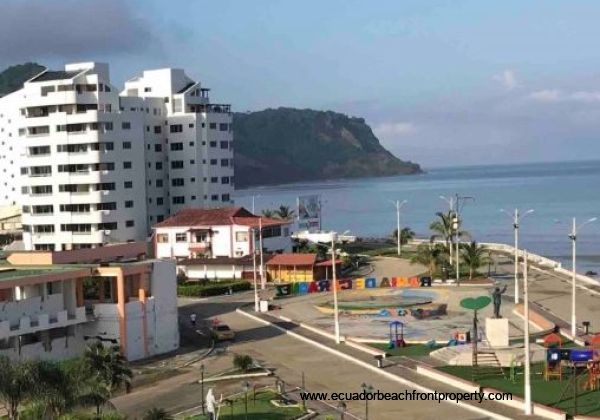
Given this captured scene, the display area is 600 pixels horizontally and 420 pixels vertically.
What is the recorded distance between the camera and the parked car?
171 ft

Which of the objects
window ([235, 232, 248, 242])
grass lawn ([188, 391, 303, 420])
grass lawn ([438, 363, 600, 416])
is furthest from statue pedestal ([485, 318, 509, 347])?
window ([235, 232, 248, 242])

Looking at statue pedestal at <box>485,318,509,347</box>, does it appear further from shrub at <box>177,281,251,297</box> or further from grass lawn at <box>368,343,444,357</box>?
shrub at <box>177,281,251,297</box>

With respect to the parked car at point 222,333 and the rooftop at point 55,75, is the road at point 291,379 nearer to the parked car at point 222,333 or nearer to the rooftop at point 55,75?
the parked car at point 222,333

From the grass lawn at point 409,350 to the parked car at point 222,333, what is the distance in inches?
346

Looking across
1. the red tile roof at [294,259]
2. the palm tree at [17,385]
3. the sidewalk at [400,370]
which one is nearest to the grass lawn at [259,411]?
the sidewalk at [400,370]

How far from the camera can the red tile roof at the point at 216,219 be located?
3413 inches

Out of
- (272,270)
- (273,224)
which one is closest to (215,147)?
(273,224)

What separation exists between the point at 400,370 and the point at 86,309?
55.9 ft

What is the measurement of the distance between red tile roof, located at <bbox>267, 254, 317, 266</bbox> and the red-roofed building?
14.0 feet

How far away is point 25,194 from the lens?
95.8 meters

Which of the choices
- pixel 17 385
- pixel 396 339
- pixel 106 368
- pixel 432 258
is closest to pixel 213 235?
pixel 432 258

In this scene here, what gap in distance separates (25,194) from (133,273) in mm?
52288

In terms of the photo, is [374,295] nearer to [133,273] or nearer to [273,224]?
[273,224]

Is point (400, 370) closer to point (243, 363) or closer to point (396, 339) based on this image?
point (396, 339)
